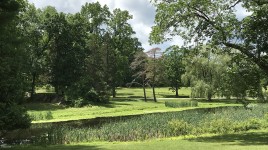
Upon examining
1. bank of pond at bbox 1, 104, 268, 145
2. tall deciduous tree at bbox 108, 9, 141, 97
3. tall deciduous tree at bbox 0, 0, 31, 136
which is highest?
tall deciduous tree at bbox 108, 9, 141, 97

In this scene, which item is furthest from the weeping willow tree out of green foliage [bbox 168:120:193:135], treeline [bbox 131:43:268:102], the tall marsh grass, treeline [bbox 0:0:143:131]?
green foliage [bbox 168:120:193:135]

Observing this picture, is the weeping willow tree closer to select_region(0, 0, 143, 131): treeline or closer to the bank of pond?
select_region(0, 0, 143, 131): treeline

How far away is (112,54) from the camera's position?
2835 inches

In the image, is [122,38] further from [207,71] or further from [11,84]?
[11,84]

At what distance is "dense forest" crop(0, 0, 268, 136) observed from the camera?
20562 mm

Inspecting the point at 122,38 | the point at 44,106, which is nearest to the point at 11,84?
the point at 44,106

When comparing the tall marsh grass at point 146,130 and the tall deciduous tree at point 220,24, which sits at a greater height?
the tall deciduous tree at point 220,24

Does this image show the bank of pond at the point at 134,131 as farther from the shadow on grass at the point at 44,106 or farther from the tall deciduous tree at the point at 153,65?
the tall deciduous tree at the point at 153,65

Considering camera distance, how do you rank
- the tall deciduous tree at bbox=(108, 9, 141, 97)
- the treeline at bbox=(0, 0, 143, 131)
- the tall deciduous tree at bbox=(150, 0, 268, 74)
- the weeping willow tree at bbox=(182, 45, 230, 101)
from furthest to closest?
1. the tall deciduous tree at bbox=(108, 9, 141, 97)
2. the weeping willow tree at bbox=(182, 45, 230, 101)
3. the treeline at bbox=(0, 0, 143, 131)
4. the tall deciduous tree at bbox=(150, 0, 268, 74)

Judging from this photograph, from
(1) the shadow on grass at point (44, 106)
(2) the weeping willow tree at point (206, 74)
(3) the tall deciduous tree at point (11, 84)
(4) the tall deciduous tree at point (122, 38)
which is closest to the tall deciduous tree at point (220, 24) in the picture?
(3) the tall deciduous tree at point (11, 84)

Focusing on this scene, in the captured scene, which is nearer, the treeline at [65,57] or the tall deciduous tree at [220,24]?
the tall deciduous tree at [220,24]

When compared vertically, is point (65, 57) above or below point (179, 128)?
above

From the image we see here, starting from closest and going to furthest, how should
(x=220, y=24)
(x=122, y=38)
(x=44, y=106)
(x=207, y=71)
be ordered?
1. (x=220, y=24)
2. (x=44, y=106)
3. (x=207, y=71)
4. (x=122, y=38)

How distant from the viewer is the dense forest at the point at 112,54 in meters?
20.6
